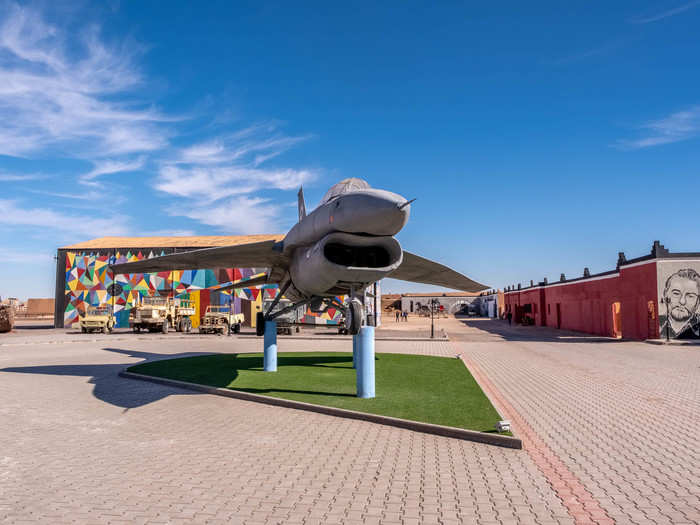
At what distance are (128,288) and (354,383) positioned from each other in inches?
1431

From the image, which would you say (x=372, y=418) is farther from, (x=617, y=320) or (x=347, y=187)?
(x=617, y=320)

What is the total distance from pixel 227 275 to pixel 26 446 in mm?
36469

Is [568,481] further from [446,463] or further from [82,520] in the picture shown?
[82,520]

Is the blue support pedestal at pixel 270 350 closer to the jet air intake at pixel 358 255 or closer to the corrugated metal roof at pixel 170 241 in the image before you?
the jet air intake at pixel 358 255

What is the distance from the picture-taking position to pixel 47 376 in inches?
545

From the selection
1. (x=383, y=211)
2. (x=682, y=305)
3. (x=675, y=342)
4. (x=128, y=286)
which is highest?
(x=128, y=286)

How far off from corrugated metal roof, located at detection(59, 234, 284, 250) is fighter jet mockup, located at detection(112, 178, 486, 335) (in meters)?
29.3

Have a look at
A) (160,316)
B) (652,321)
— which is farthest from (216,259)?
(652,321)

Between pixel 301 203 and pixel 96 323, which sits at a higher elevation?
pixel 301 203

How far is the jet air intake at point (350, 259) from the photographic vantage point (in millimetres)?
8477

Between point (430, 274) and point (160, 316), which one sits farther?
point (160, 316)

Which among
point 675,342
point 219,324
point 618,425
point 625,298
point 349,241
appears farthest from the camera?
point 219,324

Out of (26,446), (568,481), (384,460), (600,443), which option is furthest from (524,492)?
(26,446)

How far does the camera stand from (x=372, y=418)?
8.40 metres
